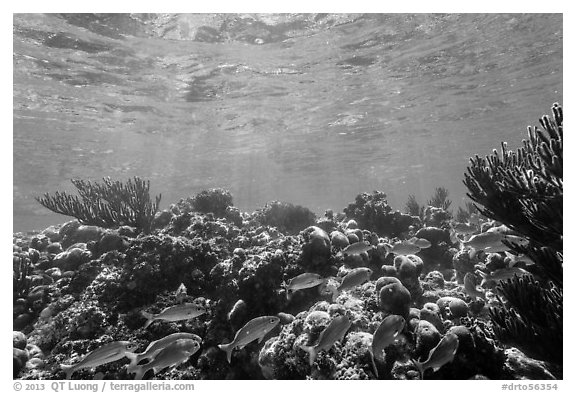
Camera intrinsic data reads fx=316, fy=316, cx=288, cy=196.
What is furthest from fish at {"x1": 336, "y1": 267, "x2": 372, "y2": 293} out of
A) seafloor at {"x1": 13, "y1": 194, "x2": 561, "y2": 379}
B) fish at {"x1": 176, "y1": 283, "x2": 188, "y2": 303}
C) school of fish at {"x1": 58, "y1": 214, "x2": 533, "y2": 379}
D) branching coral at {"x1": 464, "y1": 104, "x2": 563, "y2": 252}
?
fish at {"x1": 176, "y1": 283, "x2": 188, "y2": 303}

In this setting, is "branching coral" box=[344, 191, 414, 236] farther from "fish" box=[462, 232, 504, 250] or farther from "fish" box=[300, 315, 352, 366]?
"fish" box=[300, 315, 352, 366]

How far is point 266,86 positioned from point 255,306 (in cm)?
1431

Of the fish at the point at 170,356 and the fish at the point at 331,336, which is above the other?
the fish at the point at 331,336

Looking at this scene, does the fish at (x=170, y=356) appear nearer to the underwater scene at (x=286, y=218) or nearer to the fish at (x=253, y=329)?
the underwater scene at (x=286, y=218)

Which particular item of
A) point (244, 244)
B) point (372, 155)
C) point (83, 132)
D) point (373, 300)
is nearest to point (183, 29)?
point (244, 244)

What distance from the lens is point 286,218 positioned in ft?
41.3

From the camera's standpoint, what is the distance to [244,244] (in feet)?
29.8

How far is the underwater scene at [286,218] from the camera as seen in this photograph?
4.25 m

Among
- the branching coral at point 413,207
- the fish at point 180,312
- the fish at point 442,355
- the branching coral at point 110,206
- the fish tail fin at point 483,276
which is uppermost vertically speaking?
the branching coral at point 110,206

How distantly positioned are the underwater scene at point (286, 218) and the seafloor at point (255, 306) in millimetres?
34

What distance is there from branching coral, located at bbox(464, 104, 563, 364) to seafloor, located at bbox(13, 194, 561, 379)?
0.39 metres

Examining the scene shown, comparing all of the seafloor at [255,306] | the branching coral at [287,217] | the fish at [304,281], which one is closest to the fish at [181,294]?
the seafloor at [255,306]

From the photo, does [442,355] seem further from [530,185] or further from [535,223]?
[530,185]

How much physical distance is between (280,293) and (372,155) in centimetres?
3324
